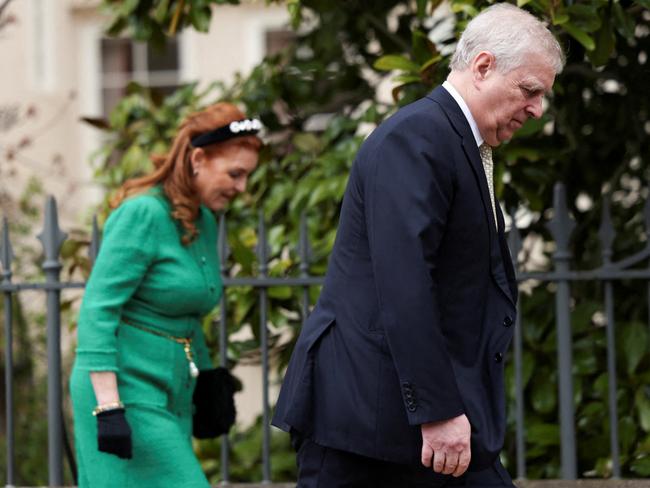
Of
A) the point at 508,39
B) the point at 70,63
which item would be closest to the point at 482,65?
the point at 508,39

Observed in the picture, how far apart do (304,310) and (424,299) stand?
2.17m

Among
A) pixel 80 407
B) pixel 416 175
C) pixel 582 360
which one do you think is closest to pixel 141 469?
pixel 80 407

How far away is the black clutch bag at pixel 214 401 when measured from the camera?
13.7ft

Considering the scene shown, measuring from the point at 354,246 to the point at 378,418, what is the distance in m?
0.37

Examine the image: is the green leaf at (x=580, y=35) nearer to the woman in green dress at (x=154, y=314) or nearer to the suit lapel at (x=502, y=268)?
the woman in green dress at (x=154, y=314)

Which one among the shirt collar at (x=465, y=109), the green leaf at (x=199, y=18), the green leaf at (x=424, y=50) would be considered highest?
the green leaf at (x=199, y=18)

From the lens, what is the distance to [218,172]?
4.01 metres

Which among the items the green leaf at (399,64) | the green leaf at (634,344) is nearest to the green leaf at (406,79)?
the green leaf at (399,64)

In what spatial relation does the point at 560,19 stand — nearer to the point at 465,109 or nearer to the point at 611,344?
the point at 611,344

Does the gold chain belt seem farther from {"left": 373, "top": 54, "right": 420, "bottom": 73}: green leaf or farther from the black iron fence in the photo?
{"left": 373, "top": 54, "right": 420, "bottom": 73}: green leaf

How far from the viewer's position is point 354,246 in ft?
9.71

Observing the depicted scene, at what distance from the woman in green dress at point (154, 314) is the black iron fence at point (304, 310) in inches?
32.8

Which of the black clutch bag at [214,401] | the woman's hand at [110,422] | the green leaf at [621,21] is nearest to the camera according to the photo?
the woman's hand at [110,422]

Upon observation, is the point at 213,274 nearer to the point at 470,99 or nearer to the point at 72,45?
the point at 470,99
